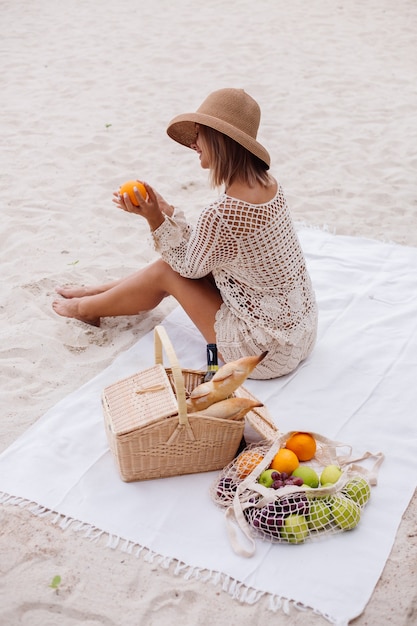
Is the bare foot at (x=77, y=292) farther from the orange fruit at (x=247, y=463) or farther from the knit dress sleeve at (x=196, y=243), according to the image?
the orange fruit at (x=247, y=463)

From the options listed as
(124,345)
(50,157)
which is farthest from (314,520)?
(50,157)

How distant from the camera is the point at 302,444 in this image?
8.89ft

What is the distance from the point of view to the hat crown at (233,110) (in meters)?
2.90

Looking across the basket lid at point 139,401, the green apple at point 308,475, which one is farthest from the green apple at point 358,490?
the basket lid at point 139,401

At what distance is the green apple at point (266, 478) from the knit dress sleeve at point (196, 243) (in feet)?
2.89

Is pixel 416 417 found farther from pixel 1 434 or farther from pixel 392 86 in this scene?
pixel 392 86

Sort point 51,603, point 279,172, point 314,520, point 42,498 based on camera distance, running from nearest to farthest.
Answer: point 51,603
point 314,520
point 42,498
point 279,172

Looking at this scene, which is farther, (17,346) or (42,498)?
(17,346)

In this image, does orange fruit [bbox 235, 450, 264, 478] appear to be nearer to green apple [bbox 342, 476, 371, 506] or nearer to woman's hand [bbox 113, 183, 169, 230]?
green apple [bbox 342, 476, 371, 506]

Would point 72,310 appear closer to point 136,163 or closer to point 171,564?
point 171,564

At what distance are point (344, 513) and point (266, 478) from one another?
0.93ft

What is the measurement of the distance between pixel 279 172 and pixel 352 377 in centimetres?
240

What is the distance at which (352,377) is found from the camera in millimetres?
3330

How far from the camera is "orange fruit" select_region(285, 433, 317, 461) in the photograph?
2709mm
